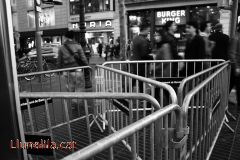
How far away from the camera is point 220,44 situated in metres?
7.02

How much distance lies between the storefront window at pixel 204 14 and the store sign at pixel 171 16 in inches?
23.6

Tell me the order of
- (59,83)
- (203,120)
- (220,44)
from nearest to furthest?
(203,120), (59,83), (220,44)

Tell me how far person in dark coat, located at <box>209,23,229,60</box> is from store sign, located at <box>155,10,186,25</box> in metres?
13.7

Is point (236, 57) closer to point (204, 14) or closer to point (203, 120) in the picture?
point (203, 120)

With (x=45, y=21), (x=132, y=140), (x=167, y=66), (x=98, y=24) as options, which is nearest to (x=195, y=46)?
(x=167, y=66)

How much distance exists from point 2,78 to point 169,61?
17.7 ft

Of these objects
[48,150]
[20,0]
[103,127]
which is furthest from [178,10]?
[20,0]

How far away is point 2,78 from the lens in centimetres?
131

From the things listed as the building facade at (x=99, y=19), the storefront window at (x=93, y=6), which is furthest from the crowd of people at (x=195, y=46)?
the storefront window at (x=93, y=6)

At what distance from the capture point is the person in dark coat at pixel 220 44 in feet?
22.8

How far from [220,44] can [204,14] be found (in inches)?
548

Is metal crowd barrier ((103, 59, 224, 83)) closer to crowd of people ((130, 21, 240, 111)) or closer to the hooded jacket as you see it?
crowd of people ((130, 21, 240, 111))

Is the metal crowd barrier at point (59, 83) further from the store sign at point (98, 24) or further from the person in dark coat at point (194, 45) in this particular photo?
the store sign at point (98, 24)

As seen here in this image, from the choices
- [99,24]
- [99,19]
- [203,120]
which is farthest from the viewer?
[99,24]
